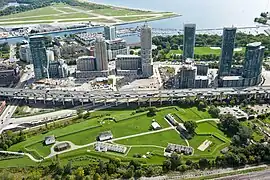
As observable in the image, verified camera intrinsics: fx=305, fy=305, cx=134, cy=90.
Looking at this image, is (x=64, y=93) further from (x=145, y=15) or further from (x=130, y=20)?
(x=145, y=15)

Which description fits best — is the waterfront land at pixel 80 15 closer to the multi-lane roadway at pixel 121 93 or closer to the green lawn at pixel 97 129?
the multi-lane roadway at pixel 121 93

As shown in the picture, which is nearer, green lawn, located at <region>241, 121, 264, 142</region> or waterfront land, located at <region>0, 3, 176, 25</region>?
green lawn, located at <region>241, 121, 264, 142</region>

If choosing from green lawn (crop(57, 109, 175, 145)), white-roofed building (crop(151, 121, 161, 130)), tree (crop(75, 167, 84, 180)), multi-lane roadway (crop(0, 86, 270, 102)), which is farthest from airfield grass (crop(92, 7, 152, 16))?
tree (crop(75, 167, 84, 180))

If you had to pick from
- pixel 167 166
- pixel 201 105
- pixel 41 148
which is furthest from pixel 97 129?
pixel 201 105

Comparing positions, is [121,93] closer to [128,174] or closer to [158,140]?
[158,140]

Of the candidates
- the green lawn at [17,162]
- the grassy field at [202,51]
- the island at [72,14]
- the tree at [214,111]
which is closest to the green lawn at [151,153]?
the tree at [214,111]

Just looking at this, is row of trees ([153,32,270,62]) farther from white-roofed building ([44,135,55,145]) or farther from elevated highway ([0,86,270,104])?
white-roofed building ([44,135,55,145])

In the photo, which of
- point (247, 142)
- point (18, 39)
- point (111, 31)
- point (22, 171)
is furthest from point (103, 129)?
point (18, 39)
